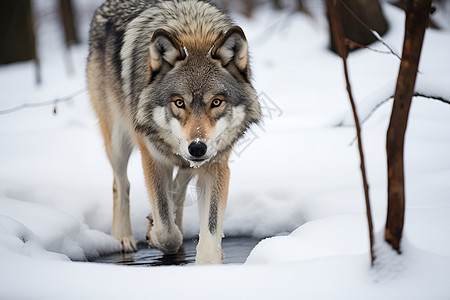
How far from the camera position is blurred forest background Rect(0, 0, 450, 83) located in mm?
8430

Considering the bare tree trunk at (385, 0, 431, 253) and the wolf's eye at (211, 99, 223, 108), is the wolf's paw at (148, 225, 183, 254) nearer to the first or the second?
the wolf's eye at (211, 99, 223, 108)

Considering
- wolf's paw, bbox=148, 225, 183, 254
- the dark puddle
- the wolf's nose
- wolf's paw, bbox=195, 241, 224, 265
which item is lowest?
the dark puddle

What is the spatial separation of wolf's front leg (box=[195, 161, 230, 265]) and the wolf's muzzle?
0.55 m

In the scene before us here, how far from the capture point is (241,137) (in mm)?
3322

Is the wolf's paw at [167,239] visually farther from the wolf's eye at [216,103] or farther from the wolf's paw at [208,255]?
the wolf's eye at [216,103]

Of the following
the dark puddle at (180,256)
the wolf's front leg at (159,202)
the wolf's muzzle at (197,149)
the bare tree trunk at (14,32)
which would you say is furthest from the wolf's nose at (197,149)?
the bare tree trunk at (14,32)

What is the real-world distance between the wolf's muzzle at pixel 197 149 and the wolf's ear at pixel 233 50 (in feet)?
2.18

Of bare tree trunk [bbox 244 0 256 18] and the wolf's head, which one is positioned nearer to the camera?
the wolf's head

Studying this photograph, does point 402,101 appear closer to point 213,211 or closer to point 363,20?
point 213,211

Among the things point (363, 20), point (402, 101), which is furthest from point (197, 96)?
point (363, 20)

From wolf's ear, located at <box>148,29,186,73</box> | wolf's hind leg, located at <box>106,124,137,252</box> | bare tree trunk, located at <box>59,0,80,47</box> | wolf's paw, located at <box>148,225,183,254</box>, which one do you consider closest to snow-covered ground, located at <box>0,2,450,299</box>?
wolf's hind leg, located at <box>106,124,137,252</box>

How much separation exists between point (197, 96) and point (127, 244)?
1619 mm

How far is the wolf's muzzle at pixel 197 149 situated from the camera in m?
2.73

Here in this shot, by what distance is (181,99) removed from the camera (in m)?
2.98
